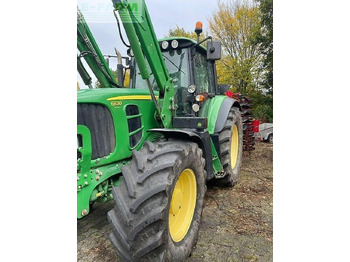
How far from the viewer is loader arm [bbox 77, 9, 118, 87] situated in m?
2.39

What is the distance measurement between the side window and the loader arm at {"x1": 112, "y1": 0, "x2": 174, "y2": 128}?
30.1 inches

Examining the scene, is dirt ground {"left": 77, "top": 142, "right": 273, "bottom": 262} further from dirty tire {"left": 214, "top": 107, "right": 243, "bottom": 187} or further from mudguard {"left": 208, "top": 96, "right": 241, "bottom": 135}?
mudguard {"left": 208, "top": 96, "right": 241, "bottom": 135}

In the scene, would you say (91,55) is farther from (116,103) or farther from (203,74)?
(203,74)

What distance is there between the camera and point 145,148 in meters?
1.92

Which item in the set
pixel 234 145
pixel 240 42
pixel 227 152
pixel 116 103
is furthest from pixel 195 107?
pixel 240 42

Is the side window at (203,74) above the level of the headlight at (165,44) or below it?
below

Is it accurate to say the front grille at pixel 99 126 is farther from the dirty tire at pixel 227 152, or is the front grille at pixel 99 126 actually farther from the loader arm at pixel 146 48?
the dirty tire at pixel 227 152

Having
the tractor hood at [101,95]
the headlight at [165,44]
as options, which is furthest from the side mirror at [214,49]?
the tractor hood at [101,95]

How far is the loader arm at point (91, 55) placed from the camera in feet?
7.86

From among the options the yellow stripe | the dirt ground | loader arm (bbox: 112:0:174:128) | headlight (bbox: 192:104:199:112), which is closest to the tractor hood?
the yellow stripe

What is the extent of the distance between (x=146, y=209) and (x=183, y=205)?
0.68 meters

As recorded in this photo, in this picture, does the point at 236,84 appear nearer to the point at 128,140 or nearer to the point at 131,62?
the point at 131,62

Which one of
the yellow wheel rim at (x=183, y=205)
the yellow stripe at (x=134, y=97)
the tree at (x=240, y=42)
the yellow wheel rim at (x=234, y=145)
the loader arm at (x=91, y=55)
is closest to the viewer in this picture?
the yellow wheel rim at (x=183, y=205)

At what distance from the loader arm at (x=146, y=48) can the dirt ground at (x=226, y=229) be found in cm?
127
